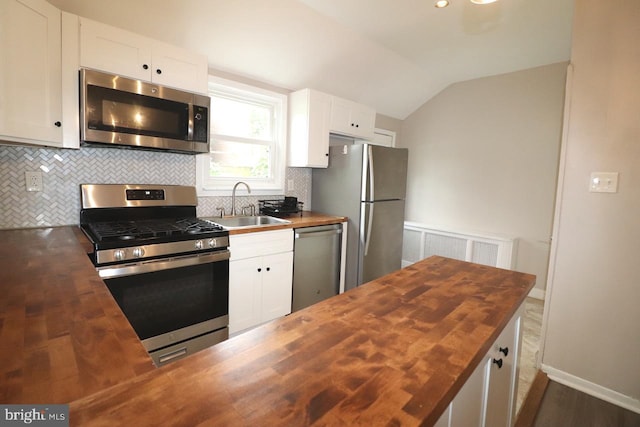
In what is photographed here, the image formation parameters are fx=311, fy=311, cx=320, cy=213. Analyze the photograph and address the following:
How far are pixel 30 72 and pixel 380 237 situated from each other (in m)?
2.88

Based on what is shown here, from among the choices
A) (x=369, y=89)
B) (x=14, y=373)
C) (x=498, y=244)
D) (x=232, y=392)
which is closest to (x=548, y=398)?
(x=498, y=244)

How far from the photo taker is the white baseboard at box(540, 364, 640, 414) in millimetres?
1886

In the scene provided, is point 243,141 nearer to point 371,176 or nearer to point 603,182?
point 371,176

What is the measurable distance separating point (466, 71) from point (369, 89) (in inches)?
47.6

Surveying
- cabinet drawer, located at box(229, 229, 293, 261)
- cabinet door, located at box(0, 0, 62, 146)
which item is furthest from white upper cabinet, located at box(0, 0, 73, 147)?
cabinet drawer, located at box(229, 229, 293, 261)

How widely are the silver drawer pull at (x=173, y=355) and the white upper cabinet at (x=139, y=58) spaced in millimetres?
1762

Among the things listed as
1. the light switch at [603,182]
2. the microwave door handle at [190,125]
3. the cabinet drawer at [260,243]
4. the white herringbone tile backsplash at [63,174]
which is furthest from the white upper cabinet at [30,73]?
the light switch at [603,182]

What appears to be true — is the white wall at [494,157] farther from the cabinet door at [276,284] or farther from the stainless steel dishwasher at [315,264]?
the cabinet door at [276,284]

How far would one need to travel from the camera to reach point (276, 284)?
2.58m

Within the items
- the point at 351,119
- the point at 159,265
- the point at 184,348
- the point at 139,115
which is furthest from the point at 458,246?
the point at 139,115

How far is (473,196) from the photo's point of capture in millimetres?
4094

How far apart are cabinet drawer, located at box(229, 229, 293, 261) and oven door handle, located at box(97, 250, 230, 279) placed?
0.13 meters

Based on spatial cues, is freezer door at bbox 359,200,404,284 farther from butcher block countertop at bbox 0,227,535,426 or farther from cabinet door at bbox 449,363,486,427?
cabinet door at bbox 449,363,486,427

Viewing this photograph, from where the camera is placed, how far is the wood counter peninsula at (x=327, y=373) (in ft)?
1.70
